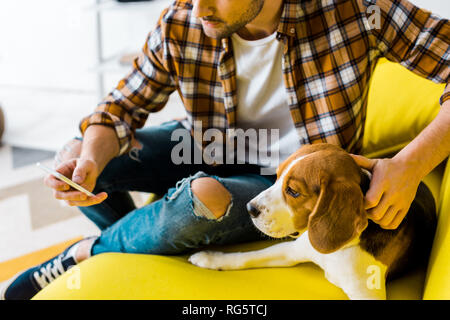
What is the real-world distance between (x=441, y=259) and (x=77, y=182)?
0.75 m

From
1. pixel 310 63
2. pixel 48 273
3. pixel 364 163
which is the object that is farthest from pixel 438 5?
pixel 48 273

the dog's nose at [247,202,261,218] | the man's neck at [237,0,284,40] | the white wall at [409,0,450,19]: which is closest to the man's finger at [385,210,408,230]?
the dog's nose at [247,202,261,218]

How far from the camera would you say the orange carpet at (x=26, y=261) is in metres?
1.53

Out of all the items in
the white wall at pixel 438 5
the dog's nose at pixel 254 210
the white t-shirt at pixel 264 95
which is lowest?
the dog's nose at pixel 254 210

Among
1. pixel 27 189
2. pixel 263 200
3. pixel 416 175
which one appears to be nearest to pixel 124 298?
pixel 263 200

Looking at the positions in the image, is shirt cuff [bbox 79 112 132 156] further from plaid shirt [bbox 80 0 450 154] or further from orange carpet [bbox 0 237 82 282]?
orange carpet [bbox 0 237 82 282]

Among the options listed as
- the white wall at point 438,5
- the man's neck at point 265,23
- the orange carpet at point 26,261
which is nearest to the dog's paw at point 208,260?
the man's neck at point 265,23

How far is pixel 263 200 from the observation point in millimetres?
847

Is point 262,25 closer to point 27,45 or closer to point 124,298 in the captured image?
point 124,298

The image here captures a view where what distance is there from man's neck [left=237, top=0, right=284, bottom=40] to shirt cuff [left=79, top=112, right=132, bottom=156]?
0.38 meters

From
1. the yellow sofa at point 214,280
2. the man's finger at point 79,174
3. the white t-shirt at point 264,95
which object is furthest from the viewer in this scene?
the white t-shirt at point 264,95

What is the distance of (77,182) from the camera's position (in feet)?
3.27

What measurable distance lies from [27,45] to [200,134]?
263cm

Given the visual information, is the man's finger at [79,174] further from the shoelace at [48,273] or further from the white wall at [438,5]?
the white wall at [438,5]
